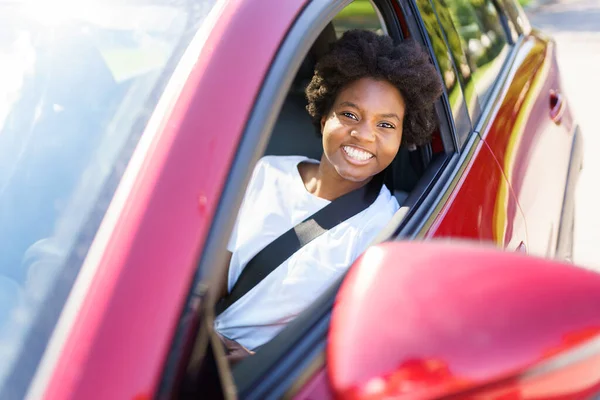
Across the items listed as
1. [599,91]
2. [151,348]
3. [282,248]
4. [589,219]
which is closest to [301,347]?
[151,348]

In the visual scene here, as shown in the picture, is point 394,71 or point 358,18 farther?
point 358,18

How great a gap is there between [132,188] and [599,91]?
5.86 m

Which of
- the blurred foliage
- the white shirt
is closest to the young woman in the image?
the white shirt

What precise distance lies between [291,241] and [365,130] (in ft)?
1.19

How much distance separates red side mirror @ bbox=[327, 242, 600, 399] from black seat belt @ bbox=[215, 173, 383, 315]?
697 mm

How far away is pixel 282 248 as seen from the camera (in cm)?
173

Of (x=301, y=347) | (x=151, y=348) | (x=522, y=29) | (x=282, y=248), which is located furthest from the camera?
(x=522, y=29)

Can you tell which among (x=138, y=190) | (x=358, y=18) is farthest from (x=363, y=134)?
(x=358, y=18)

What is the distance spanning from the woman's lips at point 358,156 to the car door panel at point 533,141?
37cm

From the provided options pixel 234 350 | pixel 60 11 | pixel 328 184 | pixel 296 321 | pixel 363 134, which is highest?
pixel 60 11

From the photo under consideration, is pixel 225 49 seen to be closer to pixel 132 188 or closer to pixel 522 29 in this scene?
pixel 132 188

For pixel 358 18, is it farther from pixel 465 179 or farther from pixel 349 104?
pixel 465 179

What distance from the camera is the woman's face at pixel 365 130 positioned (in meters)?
1.87

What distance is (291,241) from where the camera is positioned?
1.74 m
